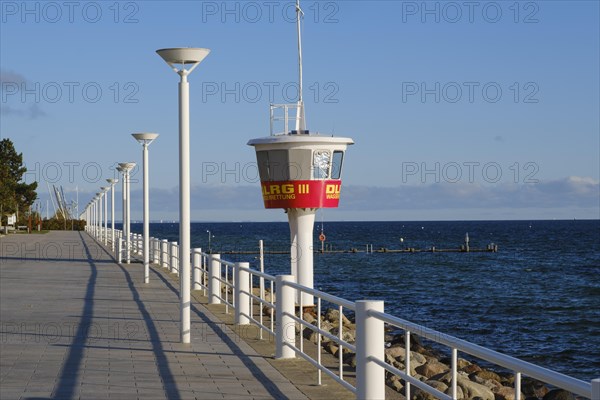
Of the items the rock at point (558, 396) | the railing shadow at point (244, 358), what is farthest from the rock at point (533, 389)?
the railing shadow at point (244, 358)

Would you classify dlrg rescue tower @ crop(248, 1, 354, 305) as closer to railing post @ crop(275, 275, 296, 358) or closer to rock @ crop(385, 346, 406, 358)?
rock @ crop(385, 346, 406, 358)

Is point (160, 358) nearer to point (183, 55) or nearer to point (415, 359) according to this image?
point (183, 55)

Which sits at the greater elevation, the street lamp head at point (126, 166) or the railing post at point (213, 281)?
the street lamp head at point (126, 166)

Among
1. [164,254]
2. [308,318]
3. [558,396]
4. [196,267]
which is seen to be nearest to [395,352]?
[558,396]

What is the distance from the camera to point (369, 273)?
67812 millimetres

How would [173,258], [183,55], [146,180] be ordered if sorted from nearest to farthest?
[183,55] → [146,180] → [173,258]

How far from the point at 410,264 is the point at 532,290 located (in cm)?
2554

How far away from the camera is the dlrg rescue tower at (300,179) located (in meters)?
27.6

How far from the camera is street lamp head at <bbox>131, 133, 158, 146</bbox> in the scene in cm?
2567

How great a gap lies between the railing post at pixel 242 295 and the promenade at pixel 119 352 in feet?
0.96

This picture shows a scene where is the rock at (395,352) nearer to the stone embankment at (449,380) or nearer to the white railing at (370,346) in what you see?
the stone embankment at (449,380)

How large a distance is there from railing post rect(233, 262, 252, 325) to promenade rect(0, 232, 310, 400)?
11.5 inches

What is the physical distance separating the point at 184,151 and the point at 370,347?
6.28 m

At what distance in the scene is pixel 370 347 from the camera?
8.40 meters
